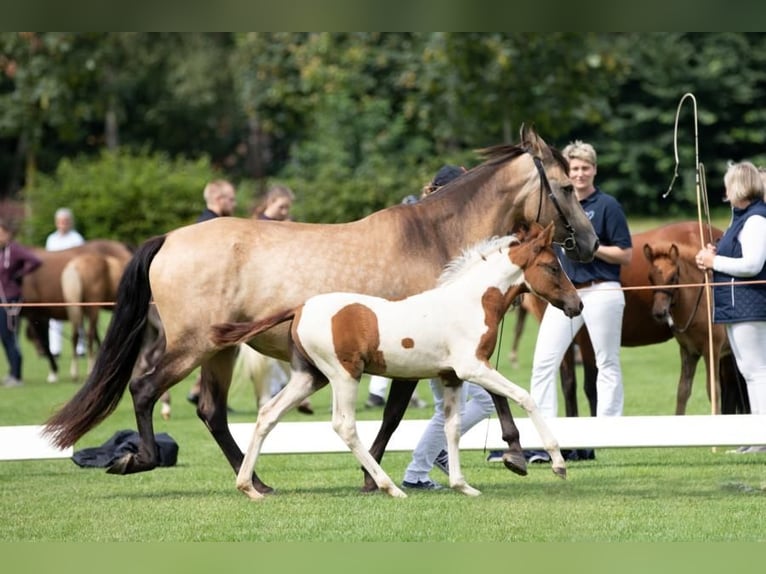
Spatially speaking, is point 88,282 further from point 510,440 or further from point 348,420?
point 510,440

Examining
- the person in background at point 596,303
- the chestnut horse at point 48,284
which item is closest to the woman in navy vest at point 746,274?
the person in background at point 596,303

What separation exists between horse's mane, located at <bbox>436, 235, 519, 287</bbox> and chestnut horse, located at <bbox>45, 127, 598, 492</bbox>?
8.3 inches

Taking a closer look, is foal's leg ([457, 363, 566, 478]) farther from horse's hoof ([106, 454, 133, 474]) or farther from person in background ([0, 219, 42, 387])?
person in background ([0, 219, 42, 387])

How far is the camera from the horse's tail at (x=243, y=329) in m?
6.99

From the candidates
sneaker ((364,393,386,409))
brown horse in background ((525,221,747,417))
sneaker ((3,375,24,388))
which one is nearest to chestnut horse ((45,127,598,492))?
brown horse in background ((525,221,747,417))

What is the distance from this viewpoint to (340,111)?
34562 mm

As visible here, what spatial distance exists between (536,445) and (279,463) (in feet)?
7.14

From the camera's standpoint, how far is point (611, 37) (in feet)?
91.7

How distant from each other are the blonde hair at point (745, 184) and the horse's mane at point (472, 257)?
6.11 feet

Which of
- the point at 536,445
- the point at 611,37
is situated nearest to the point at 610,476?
the point at 536,445

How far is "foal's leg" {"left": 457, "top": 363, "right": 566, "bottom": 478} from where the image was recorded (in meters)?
6.64

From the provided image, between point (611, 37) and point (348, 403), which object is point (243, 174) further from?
point (348, 403)

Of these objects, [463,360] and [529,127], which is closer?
[463,360]

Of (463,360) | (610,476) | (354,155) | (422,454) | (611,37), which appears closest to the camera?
(463,360)
